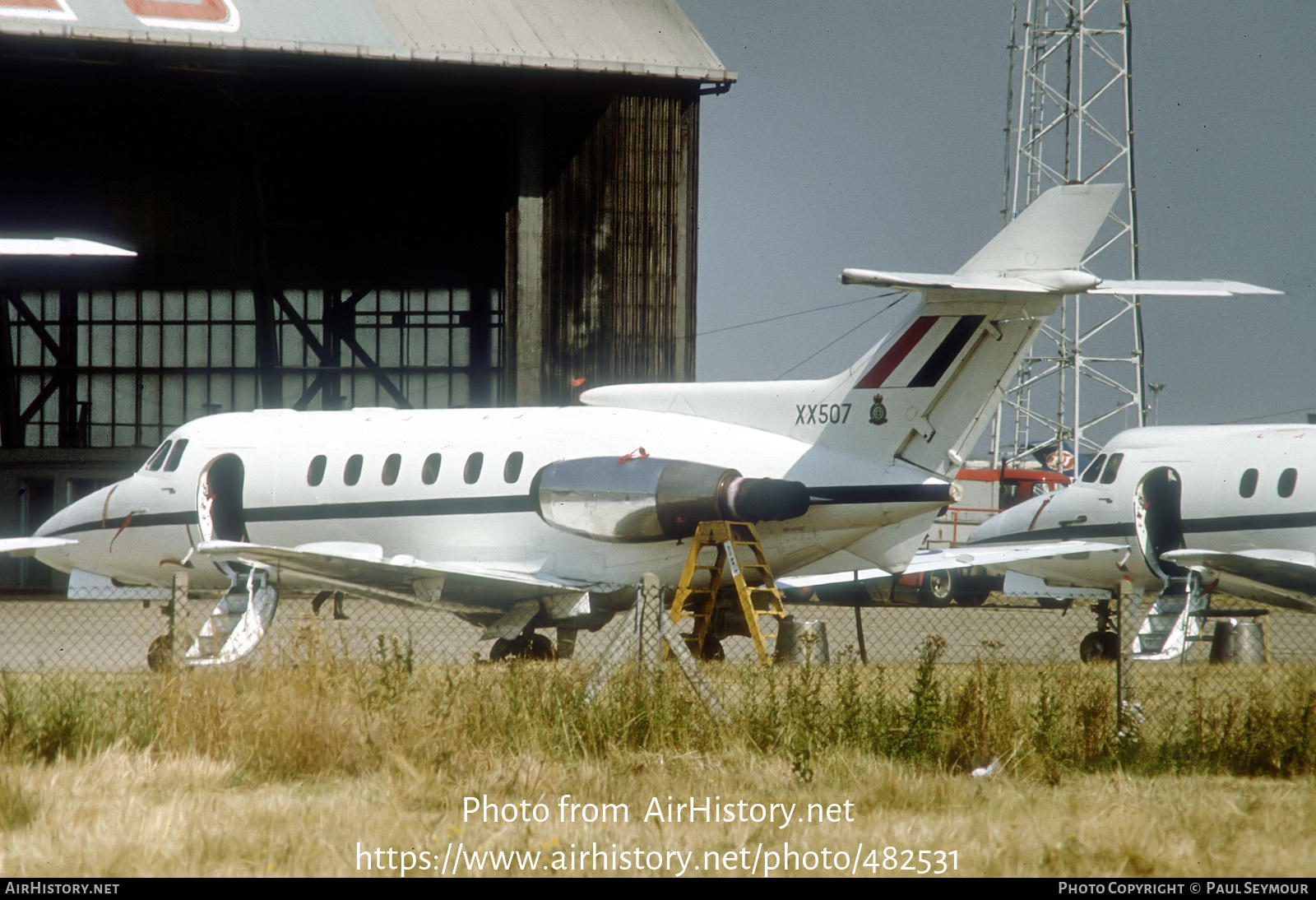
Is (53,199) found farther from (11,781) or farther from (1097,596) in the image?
(11,781)

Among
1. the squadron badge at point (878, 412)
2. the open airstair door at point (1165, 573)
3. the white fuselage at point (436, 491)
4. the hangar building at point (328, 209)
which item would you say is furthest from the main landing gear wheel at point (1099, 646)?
the hangar building at point (328, 209)

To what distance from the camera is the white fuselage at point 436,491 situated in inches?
548

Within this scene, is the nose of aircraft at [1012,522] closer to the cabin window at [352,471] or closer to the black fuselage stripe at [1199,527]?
the black fuselage stripe at [1199,527]

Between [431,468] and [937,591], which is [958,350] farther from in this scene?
[937,591]

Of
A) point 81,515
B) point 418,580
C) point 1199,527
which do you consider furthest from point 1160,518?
point 81,515

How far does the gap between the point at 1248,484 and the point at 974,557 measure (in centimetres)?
337

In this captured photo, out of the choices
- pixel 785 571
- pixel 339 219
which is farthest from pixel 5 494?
pixel 785 571

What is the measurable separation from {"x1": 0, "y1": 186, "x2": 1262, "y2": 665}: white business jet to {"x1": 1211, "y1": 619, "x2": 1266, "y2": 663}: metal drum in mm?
4972

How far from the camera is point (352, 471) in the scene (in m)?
16.0

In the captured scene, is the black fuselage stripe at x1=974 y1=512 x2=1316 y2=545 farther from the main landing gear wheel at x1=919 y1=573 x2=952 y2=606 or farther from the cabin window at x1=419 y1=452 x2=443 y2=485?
the cabin window at x1=419 y1=452 x2=443 y2=485

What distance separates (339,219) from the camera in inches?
1170

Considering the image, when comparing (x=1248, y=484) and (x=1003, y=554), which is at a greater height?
(x=1248, y=484)

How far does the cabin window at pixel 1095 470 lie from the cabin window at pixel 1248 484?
2026 millimetres

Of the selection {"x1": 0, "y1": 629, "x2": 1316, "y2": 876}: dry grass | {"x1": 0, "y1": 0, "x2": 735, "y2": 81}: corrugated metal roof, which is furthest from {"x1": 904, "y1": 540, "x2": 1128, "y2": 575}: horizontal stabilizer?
{"x1": 0, "y1": 0, "x2": 735, "y2": 81}: corrugated metal roof
